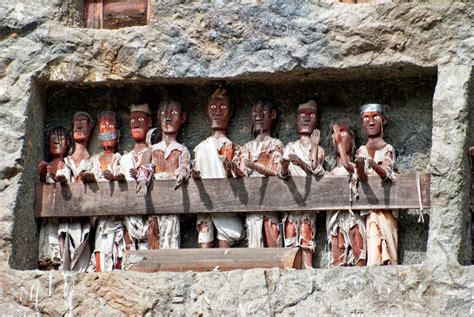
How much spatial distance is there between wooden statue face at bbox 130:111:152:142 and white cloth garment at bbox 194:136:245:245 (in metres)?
0.39

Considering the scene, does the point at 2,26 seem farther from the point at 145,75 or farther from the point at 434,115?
the point at 434,115

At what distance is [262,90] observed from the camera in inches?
397

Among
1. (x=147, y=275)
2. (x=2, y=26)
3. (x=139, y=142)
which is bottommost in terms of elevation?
(x=147, y=275)

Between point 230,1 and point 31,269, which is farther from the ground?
point 230,1

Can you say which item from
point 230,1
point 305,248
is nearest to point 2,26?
point 230,1

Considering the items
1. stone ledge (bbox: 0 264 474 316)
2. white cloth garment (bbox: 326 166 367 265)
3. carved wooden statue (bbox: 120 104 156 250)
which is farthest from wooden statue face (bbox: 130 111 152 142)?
white cloth garment (bbox: 326 166 367 265)

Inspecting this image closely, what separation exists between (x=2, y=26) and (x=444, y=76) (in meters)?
2.77

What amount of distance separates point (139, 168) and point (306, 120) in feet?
3.48

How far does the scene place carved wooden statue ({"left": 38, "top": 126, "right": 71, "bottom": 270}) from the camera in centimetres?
988

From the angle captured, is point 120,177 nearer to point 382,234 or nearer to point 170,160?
point 170,160

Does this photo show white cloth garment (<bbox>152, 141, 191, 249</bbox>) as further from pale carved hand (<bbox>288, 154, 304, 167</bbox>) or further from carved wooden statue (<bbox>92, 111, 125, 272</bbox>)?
pale carved hand (<bbox>288, 154, 304, 167</bbox>)

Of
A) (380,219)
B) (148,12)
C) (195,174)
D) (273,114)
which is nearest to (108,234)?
(195,174)

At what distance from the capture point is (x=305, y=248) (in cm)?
958

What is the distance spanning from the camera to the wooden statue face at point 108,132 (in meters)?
10.1
